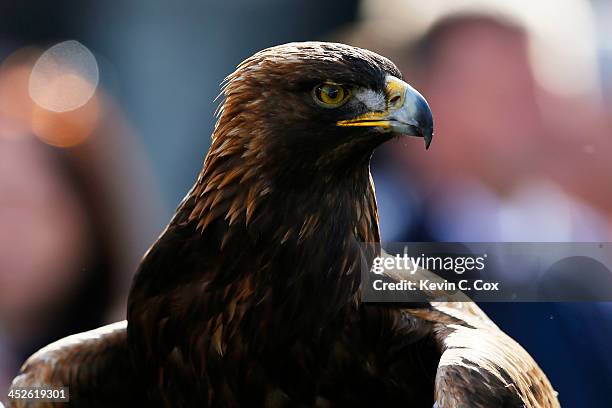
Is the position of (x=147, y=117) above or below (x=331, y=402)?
above

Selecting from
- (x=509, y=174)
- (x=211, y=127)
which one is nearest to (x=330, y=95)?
(x=509, y=174)

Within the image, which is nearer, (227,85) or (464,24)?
(227,85)

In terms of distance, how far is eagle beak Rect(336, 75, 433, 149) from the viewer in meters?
1.53

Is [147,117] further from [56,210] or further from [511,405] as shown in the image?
[511,405]

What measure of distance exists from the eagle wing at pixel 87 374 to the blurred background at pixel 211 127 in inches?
11.3

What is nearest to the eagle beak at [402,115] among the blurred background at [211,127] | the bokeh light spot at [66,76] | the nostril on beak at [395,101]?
the nostril on beak at [395,101]

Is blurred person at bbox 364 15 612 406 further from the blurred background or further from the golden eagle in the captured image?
the golden eagle

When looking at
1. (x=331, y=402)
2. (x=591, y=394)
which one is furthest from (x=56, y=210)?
(x=591, y=394)

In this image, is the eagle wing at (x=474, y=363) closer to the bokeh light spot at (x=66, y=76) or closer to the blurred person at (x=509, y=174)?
the blurred person at (x=509, y=174)

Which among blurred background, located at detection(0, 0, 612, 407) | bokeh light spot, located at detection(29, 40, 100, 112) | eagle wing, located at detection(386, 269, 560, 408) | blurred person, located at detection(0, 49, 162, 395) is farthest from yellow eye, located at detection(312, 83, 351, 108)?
bokeh light spot, located at detection(29, 40, 100, 112)

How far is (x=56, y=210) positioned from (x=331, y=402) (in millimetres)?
909

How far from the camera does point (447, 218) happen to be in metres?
2.13

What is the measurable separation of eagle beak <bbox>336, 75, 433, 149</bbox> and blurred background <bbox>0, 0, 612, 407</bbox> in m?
0.58

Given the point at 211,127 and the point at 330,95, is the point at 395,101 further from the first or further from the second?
the point at 211,127
